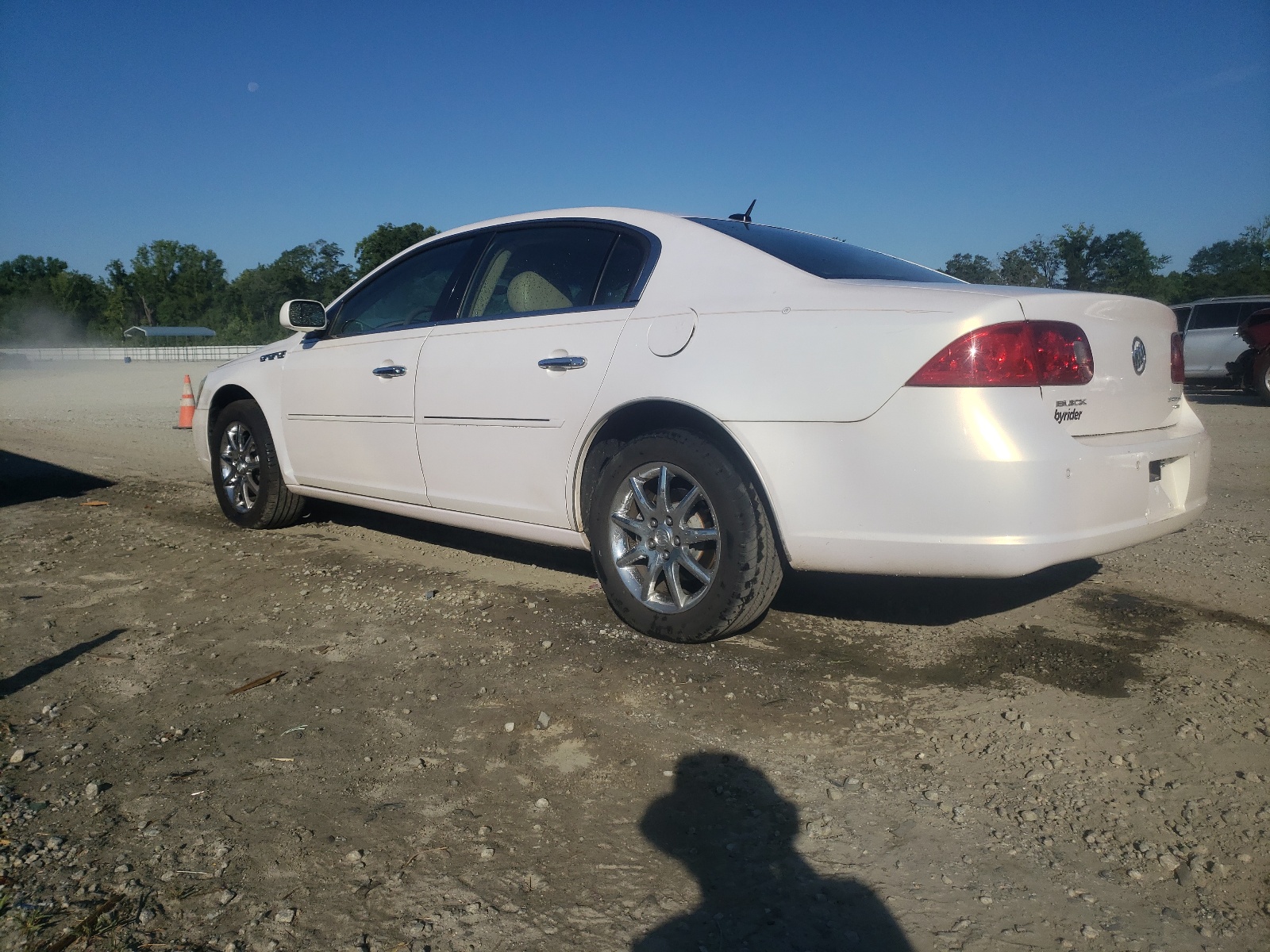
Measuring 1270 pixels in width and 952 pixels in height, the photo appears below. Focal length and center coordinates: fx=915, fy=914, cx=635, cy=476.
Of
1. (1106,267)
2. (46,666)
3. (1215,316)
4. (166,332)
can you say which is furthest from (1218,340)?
(166,332)

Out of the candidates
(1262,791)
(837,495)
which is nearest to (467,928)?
(837,495)

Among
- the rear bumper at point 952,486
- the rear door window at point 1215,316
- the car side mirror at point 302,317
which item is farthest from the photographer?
the rear door window at point 1215,316

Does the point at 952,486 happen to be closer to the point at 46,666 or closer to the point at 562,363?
the point at 562,363

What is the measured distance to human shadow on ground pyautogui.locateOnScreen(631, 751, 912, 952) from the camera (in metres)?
1.75

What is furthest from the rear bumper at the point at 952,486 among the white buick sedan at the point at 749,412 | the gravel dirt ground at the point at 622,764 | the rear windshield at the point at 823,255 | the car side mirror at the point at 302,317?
the car side mirror at the point at 302,317

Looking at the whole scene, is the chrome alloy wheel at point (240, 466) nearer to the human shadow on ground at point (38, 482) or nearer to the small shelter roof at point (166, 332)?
the human shadow on ground at point (38, 482)

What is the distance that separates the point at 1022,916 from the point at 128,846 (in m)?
1.93

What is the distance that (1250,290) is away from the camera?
40.9 m

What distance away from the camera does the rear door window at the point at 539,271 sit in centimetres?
381

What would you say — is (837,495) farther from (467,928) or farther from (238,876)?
(238,876)

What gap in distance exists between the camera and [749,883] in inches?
76.1

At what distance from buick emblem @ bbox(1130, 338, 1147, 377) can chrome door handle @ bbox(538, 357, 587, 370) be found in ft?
6.37

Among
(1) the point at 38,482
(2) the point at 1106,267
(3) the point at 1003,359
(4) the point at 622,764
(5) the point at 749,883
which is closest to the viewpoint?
(5) the point at 749,883

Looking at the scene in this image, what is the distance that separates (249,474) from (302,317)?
109cm
